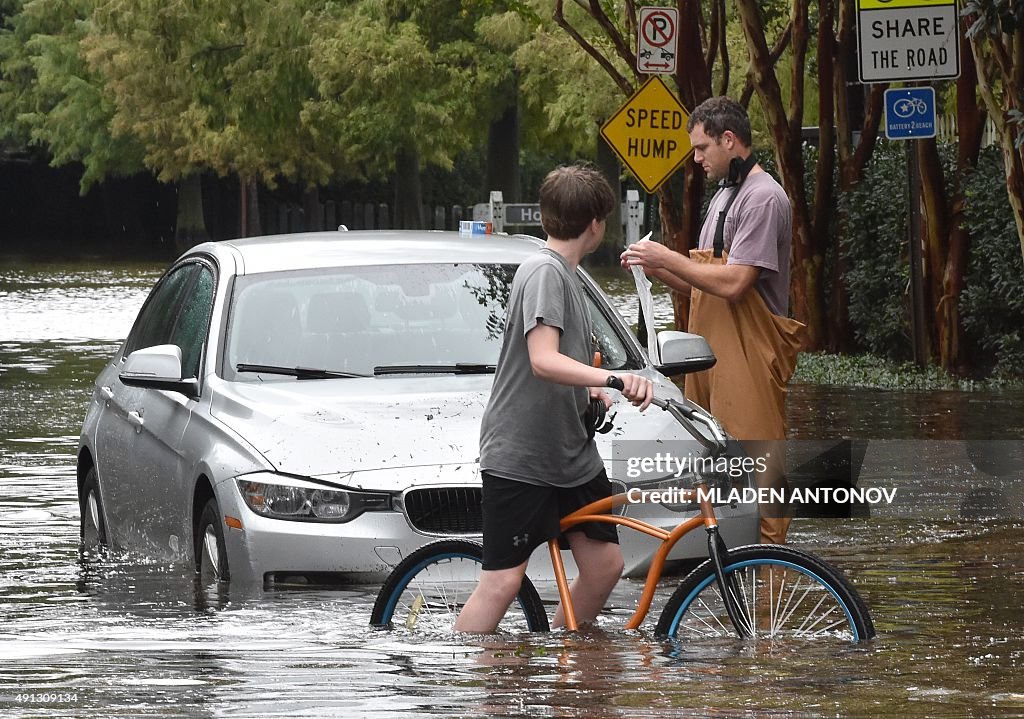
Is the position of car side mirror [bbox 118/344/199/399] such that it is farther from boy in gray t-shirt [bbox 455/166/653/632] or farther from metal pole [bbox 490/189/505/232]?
metal pole [bbox 490/189/505/232]

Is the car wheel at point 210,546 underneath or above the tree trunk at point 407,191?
underneath

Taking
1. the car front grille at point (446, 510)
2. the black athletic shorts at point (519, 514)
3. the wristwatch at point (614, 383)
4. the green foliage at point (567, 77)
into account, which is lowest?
the car front grille at point (446, 510)

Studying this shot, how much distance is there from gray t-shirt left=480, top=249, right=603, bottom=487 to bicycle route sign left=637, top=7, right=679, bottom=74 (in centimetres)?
1266

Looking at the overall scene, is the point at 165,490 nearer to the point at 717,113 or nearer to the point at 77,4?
the point at 717,113

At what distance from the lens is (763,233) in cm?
816

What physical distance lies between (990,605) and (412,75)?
3822 cm

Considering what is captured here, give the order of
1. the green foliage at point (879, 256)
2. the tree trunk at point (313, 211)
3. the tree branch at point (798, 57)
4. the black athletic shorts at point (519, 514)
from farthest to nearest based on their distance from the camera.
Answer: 1. the tree trunk at point (313, 211)
2. the tree branch at point (798, 57)
3. the green foliage at point (879, 256)
4. the black athletic shorts at point (519, 514)

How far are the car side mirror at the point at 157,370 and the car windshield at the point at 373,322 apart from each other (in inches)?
9.6

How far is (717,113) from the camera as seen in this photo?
324 inches

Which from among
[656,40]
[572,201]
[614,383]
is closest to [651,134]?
[656,40]

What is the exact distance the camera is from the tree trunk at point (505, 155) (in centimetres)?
5012

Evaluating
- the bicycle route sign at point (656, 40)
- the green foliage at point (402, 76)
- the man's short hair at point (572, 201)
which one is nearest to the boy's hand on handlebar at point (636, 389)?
the man's short hair at point (572, 201)

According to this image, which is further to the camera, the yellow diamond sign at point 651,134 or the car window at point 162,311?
the yellow diamond sign at point 651,134

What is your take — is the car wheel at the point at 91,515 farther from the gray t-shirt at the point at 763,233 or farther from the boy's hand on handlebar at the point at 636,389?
the boy's hand on handlebar at the point at 636,389
